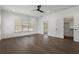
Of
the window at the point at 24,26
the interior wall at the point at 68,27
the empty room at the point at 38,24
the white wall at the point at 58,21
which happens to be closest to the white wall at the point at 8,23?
the empty room at the point at 38,24

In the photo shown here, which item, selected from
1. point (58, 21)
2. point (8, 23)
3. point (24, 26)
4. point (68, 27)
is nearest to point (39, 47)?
point (58, 21)

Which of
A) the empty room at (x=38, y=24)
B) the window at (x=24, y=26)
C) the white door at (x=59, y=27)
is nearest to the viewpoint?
the empty room at (x=38, y=24)

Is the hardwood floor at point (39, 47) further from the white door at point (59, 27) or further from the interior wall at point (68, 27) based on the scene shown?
the interior wall at point (68, 27)

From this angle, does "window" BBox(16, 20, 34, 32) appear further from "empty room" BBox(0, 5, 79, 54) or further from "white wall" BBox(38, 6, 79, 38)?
"white wall" BBox(38, 6, 79, 38)

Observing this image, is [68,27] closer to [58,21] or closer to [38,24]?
[58,21]

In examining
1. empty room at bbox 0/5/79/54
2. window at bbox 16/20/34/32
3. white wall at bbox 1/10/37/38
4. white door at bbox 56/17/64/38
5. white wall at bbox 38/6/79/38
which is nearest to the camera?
empty room at bbox 0/5/79/54

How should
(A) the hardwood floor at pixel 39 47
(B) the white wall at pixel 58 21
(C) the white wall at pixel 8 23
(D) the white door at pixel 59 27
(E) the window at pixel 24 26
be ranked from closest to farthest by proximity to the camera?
(A) the hardwood floor at pixel 39 47, (B) the white wall at pixel 58 21, (C) the white wall at pixel 8 23, (D) the white door at pixel 59 27, (E) the window at pixel 24 26

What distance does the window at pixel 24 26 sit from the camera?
9617 millimetres

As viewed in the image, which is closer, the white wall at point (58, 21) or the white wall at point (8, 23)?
the white wall at point (58, 21)

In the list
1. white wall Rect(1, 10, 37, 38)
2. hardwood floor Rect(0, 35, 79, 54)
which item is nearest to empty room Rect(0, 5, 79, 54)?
white wall Rect(1, 10, 37, 38)

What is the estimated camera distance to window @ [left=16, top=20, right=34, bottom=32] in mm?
9617

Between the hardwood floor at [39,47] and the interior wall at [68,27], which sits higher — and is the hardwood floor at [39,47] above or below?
below

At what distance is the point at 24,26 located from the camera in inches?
412
